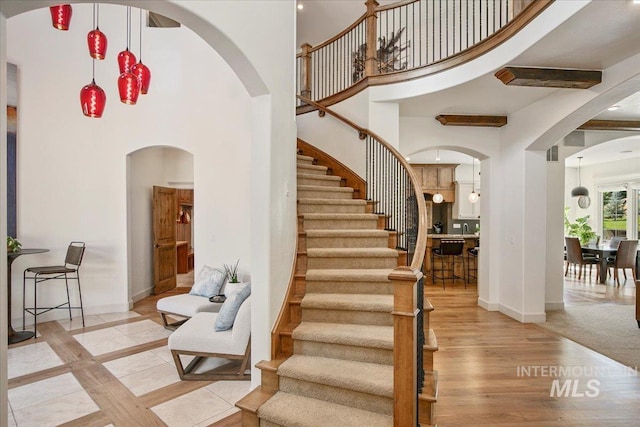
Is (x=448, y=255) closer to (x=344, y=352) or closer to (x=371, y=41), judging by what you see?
(x=371, y=41)

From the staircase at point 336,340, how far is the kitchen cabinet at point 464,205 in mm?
6839

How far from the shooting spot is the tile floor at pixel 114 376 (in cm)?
270

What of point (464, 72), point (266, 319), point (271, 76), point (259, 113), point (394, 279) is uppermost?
point (464, 72)

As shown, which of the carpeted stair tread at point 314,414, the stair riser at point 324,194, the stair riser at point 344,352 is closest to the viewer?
the carpeted stair tread at point 314,414

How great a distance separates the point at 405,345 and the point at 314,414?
2.94ft

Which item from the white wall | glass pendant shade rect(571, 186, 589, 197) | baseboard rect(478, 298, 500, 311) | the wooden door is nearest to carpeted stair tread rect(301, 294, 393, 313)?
the white wall

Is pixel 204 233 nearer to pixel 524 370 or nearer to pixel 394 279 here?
pixel 394 279

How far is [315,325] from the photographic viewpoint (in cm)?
314

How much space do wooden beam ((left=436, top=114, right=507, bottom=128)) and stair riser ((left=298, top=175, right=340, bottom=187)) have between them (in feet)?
6.41

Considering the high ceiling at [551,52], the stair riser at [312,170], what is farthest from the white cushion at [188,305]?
the high ceiling at [551,52]

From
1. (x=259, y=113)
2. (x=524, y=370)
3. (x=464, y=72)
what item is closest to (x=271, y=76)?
(x=259, y=113)

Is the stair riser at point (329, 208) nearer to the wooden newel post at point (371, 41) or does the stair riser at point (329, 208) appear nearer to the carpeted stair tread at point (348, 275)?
the carpeted stair tread at point (348, 275)

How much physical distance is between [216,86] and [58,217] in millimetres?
3049

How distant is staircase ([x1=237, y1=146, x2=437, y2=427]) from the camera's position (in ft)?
8.01
